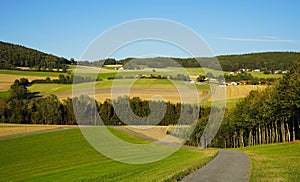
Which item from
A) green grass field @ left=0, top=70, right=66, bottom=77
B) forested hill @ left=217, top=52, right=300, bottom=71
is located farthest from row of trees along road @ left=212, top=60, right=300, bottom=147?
green grass field @ left=0, top=70, right=66, bottom=77

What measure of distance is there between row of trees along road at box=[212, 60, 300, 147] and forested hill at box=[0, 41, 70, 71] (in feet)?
248

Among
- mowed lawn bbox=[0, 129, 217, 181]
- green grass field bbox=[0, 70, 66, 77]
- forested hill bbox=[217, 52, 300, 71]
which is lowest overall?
mowed lawn bbox=[0, 129, 217, 181]

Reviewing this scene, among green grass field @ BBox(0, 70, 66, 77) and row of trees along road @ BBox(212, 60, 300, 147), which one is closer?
row of trees along road @ BBox(212, 60, 300, 147)

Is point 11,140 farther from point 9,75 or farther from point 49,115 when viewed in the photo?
point 9,75

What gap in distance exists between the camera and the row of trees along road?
5725 cm

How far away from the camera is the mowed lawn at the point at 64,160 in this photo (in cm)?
3297

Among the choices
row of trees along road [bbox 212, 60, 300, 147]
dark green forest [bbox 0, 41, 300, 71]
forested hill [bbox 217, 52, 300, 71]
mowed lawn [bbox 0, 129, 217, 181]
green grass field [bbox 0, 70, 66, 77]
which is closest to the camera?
mowed lawn [bbox 0, 129, 217, 181]

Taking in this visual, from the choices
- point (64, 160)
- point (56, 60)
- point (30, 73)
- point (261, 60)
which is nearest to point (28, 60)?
point (56, 60)

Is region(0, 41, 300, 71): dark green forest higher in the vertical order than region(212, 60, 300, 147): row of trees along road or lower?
higher

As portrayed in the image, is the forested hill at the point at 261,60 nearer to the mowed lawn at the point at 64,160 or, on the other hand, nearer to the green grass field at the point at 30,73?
the green grass field at the point at 30,73

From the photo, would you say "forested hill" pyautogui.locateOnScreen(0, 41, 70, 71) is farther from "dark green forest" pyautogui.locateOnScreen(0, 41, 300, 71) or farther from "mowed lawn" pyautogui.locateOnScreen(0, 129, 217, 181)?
"mowed lawn" pyautogui.locateOnScreen(0, 129, 217, 181)

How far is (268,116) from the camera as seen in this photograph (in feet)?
210

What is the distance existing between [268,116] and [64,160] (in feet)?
110

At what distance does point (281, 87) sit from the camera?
59375mm
